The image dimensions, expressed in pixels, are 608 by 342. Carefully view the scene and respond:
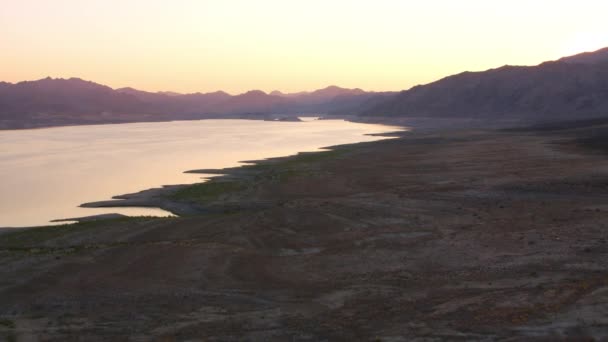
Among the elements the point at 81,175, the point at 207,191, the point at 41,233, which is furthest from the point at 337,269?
the point at 81,175

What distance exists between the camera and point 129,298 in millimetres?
25609

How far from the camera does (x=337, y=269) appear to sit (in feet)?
94.6

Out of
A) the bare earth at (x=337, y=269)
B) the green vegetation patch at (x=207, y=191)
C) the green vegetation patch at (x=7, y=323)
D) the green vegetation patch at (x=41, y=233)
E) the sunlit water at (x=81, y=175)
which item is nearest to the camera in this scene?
the bare earth at (x=337, y=269)

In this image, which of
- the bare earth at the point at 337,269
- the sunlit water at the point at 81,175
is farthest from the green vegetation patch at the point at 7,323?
the sunlit water at the point at 81,175

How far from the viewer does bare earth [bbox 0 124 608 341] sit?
20.6m

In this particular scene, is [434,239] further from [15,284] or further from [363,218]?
[15,284]

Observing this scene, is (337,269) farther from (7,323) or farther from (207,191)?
(207,191)

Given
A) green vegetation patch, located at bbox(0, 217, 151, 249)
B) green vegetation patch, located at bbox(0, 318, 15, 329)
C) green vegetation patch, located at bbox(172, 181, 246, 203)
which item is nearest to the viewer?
green vegetation patch, located at bbox(0, 318, 15, 329)

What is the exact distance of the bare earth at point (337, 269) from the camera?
20.6 m

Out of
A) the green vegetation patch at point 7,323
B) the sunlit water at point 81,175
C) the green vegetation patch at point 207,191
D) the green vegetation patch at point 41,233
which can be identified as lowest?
the sunlit water at point 81,175

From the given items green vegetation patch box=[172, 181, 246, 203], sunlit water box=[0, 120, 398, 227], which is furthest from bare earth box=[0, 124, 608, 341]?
sunlit water box=[0, 120, 398, 227]

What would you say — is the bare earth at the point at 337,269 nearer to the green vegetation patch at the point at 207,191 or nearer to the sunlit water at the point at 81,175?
the green vegetation patch at the point at 207,191

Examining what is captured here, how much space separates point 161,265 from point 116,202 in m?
28.1

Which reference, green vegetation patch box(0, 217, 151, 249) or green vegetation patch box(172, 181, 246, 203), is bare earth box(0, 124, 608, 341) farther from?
green vegetation patch box(172, 181, 246, 203)
